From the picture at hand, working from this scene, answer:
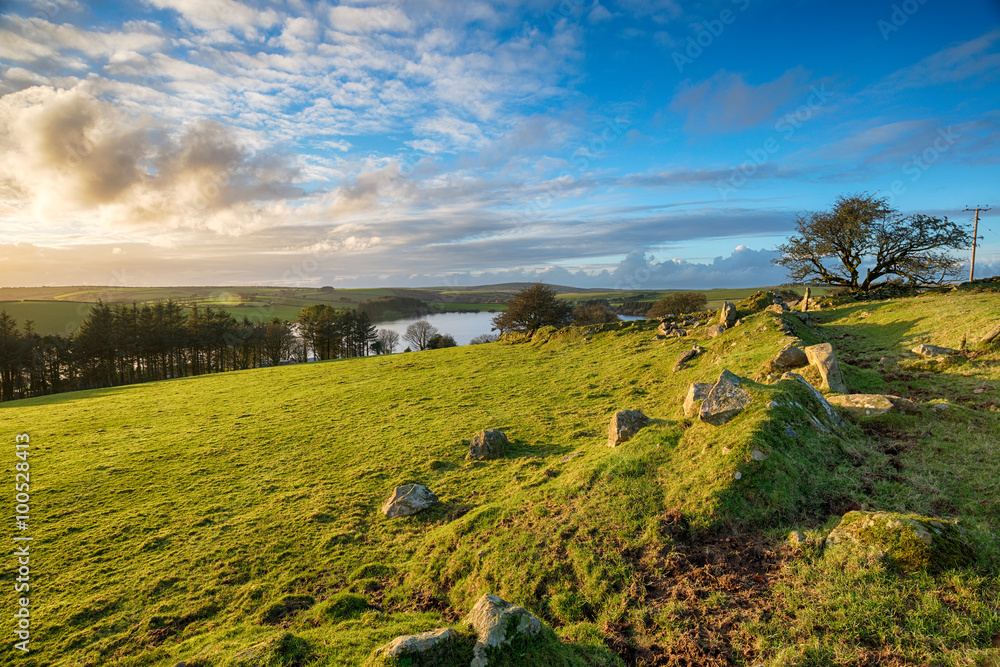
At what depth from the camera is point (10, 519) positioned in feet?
34.0

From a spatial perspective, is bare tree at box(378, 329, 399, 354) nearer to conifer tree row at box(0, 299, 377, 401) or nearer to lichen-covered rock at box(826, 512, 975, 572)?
conifer tree row at box(0, 299, 377, 401)

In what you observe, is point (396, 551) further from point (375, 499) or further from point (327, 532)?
point (375, 499)

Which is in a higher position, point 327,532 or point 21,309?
point 21,309

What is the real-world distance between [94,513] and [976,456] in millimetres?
Answer: 19384

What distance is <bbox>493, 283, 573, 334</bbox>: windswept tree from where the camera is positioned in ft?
139

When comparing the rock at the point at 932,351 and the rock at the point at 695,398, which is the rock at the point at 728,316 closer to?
the rock at the point at 932,351

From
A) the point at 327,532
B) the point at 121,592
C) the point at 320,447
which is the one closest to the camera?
the point at 121,592

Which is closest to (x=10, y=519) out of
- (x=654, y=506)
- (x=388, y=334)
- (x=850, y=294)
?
(x=654, y=506)

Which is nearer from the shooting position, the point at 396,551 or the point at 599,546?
the point at 599,546

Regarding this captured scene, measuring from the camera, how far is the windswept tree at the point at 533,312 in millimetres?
42375

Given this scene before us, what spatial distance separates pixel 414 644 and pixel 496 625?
2.78ft

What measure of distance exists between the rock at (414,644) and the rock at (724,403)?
6.31 meters

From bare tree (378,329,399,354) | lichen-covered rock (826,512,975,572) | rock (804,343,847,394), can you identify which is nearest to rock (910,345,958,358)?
rock (804,343,847,394)

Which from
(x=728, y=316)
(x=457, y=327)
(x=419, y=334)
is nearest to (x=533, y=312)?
(x=728, y=316)
